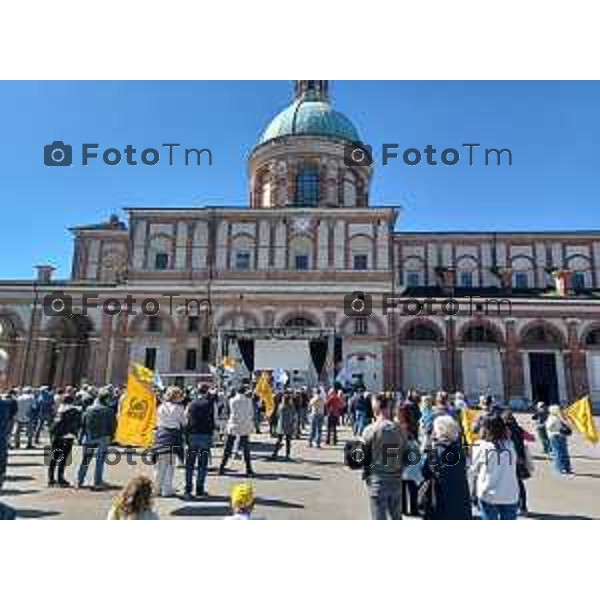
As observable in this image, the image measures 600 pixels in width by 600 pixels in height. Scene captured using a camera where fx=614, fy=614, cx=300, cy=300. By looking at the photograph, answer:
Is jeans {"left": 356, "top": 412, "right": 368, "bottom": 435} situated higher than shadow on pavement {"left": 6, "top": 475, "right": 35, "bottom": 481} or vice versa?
jeans {"left": 356, "top": 412, "right": 368, "bottom": 435}

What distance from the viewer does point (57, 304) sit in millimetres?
36094

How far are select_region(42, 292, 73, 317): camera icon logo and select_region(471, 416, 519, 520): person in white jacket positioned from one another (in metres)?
33.5

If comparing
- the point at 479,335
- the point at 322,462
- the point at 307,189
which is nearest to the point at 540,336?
the point at 479,335

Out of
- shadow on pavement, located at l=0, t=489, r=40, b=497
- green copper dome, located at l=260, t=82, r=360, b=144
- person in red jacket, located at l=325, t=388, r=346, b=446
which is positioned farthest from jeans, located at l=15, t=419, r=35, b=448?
green copper dome, located at l=260, t=82, r=360, b=144

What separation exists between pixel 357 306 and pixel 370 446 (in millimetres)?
28493

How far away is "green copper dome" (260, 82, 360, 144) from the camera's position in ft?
137

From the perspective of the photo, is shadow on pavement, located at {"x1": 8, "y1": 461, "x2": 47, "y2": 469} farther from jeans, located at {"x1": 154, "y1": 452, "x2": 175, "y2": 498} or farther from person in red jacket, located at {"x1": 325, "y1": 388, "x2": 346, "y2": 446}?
person in red jacket, located at {"x1": 325, "y1": 388, "x2": 346, "y2": 446}

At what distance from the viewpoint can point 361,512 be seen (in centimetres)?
876

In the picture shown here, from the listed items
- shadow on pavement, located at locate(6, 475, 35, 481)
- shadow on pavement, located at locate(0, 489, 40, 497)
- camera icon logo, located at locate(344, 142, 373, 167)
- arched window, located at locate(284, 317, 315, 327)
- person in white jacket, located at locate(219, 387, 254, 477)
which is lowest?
shadow on pavement, located at locate(0, 489, 40, 497)

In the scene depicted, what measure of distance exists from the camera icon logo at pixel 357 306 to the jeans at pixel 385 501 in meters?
28.3

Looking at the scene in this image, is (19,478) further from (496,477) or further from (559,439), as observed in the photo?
(559,439)

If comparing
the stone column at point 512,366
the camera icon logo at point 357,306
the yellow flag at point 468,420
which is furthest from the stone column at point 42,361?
the yellow flag at point 468,420

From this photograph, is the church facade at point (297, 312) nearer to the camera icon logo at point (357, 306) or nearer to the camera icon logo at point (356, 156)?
the camera icon logo at point (357, 306)
